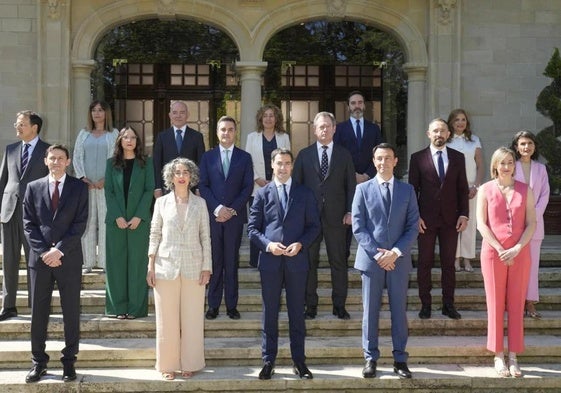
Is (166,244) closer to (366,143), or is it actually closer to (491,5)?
(366,143)

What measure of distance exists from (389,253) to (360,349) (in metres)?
1.02

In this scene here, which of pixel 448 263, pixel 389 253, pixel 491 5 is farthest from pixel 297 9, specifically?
pixel 389 253

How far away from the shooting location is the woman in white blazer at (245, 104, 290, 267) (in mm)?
7320

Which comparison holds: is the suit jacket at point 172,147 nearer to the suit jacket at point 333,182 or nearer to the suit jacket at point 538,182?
the suit jacket at point 333,182

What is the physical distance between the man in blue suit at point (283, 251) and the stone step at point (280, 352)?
0.43 m

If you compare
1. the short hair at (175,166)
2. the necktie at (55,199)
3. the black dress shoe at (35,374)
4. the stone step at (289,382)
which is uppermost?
the short hair at (175,166)

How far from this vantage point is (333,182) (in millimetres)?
6594

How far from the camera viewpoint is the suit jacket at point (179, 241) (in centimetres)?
550

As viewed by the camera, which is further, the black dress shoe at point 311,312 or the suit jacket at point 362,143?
the suit jacket at point 362,143

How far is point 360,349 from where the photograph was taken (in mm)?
5977

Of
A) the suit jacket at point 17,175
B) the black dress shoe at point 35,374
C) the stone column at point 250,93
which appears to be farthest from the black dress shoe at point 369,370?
the stone column at point 250,93

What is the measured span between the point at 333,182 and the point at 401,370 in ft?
6.10

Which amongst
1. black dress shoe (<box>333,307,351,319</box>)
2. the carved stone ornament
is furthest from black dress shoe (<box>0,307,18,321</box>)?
the carved stone ornament

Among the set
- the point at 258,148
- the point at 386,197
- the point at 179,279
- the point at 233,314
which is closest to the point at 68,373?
the point at 179,279
